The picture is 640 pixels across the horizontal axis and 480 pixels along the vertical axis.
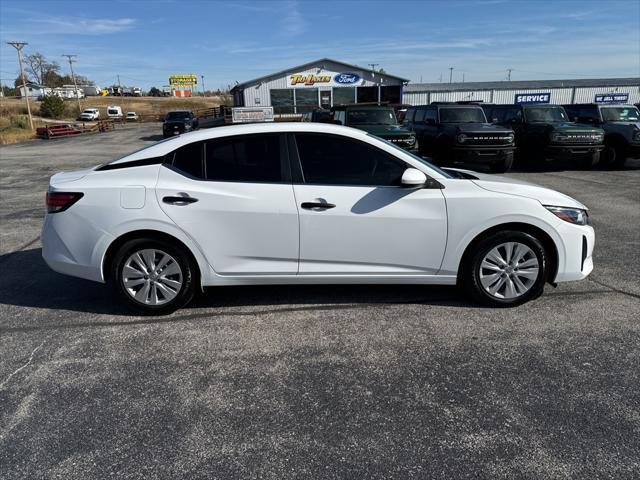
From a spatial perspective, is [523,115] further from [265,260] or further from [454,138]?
[265,260]

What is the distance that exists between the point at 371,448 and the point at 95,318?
9.39ft

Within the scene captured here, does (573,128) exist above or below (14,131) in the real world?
above

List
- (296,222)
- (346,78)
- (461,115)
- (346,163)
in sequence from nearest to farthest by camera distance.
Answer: (296,222) < (346,163) < (461,115) < (346,78)

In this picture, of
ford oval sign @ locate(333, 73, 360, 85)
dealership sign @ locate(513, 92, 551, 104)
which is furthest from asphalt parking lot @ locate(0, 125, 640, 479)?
dealership sign @ locate(513, 92, 551, 104)

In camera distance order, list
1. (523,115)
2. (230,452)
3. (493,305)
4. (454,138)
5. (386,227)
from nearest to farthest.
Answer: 1. (230,452)
2. (386,227)
3. (493,305)
4. (454,138)
5. (523,115)

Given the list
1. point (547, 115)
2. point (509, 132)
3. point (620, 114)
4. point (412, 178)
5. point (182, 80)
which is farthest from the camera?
point (182, 80)

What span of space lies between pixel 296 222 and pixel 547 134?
37.6ft

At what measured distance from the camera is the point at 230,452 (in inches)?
101

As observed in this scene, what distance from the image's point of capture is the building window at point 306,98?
1719 inches

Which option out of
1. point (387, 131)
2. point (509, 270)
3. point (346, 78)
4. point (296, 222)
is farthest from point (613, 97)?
point (296, 222)

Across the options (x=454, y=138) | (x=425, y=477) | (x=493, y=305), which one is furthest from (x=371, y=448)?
(x=454, y=138)

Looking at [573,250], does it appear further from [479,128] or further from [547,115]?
[547,115]

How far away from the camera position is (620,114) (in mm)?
14477

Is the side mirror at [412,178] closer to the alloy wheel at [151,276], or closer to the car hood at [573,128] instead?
the alloy wheel at [151,276]
